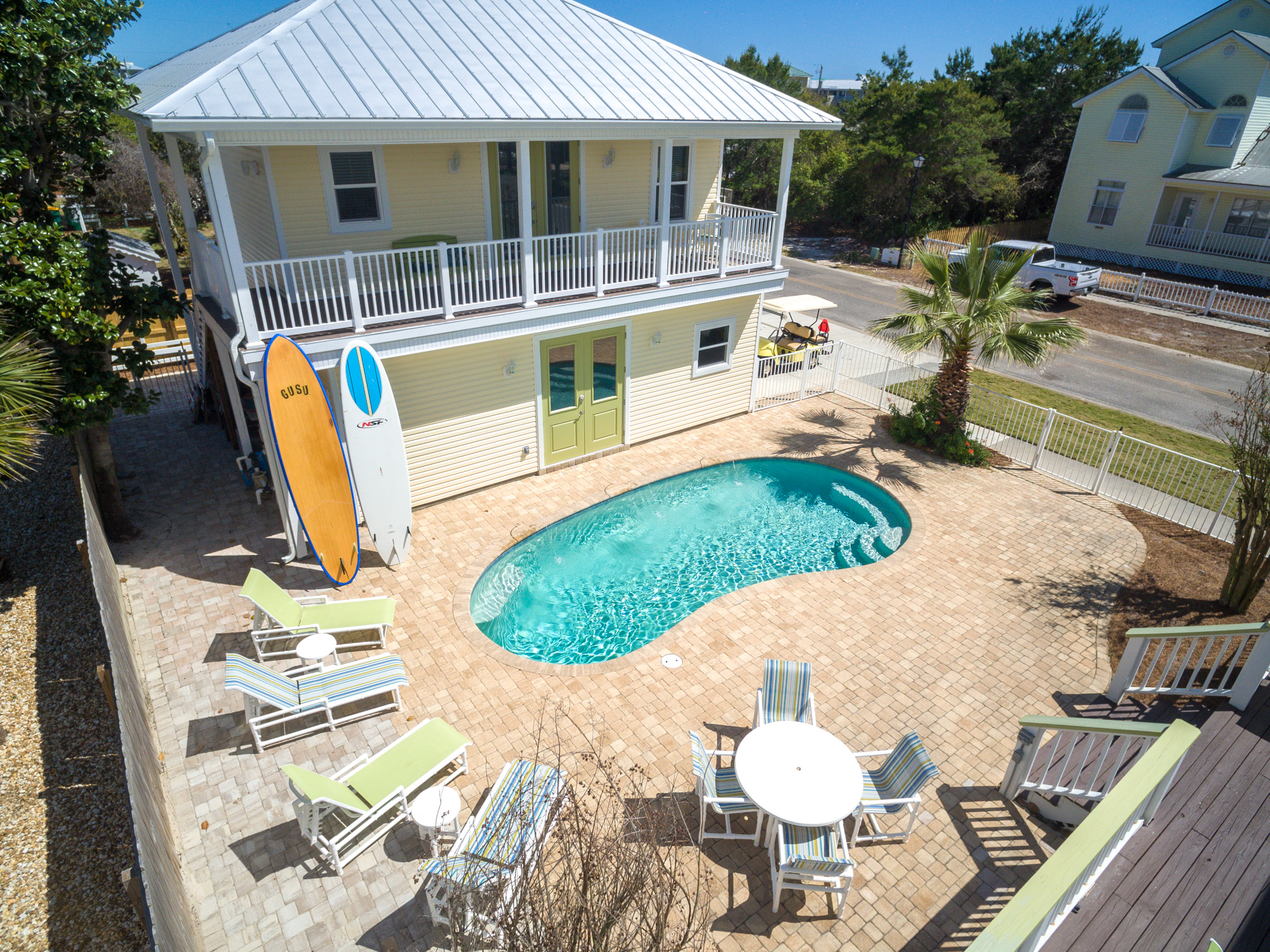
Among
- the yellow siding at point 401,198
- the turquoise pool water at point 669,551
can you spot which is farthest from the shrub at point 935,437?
the yellow siding at point 401,198

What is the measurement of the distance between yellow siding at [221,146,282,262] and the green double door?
192 inches


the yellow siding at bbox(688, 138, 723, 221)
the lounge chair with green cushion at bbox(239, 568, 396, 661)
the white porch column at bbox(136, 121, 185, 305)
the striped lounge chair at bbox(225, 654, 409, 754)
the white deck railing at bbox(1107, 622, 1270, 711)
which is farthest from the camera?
the yellow siding at bbox(688, 138, 723, 221)

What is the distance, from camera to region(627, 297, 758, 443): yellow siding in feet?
46.8

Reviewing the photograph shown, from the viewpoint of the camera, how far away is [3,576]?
32.8 feet

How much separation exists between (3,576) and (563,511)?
8221 mm

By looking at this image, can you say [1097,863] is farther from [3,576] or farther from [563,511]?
[3,576]

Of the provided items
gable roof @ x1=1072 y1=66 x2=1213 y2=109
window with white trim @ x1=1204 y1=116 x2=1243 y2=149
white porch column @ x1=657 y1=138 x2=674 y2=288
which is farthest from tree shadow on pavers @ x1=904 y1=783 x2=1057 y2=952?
window with white trim @ x1=1204 y1=116 x2=1243 y2=149

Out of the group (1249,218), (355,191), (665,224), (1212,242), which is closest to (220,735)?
(355,191)

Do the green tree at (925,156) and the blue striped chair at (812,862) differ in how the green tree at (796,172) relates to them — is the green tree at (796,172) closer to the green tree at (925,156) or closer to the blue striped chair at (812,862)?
the green tree at (925,156)

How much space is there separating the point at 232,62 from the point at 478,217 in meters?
4.39

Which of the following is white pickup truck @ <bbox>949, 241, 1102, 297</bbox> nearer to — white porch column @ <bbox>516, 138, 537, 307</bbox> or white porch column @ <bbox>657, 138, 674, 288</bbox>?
white porch column @ <bbox>657, 138, 674, 288</bbox>

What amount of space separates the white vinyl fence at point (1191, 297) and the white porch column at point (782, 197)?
20.1 meters

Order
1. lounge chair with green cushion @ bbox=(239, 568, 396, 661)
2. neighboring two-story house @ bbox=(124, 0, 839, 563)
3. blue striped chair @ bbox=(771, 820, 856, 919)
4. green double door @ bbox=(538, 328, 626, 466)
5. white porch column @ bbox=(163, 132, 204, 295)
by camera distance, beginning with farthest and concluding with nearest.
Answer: green double door @ bbox=(538, 328, 626, 466) < white porch column @ bbox=(163, 132, 204, 295) < neighboring two-story house @ bbox=(124, 0, 839, 563) < lounge chair with green cushion @ bbox=(239, 568, 396, 661) < blue striped chair @ bbox=(771, 820, 856, 919)

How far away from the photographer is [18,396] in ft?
25.6
